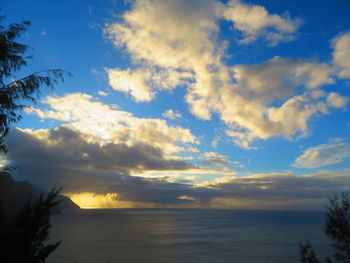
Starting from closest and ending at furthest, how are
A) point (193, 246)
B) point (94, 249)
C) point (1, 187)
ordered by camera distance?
point (94, 249) → point (193, 246) → point (1, 187)

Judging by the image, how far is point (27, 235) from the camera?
803cm

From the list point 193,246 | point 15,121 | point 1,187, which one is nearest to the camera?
point 15,121

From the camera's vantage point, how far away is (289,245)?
86062mm

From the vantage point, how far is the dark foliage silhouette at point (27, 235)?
24.5 ft

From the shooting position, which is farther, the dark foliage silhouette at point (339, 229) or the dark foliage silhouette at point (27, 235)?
the dark foliage silhouette at point (339, 229)

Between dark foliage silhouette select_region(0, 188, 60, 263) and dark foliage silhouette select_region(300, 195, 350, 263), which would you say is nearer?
dark foliage silhouette select_region(0, 188, 60, 263)

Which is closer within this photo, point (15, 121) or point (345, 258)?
point (15, 121)

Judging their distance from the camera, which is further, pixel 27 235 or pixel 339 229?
pixel 339 229

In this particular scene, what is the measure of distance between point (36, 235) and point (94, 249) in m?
77.3

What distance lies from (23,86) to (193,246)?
8844 centimetres

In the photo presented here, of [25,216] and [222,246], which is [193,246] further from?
[25,216]

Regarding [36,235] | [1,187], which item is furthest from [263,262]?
[1,187]

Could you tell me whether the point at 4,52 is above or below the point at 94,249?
above

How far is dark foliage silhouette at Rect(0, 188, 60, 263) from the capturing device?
294 inches
